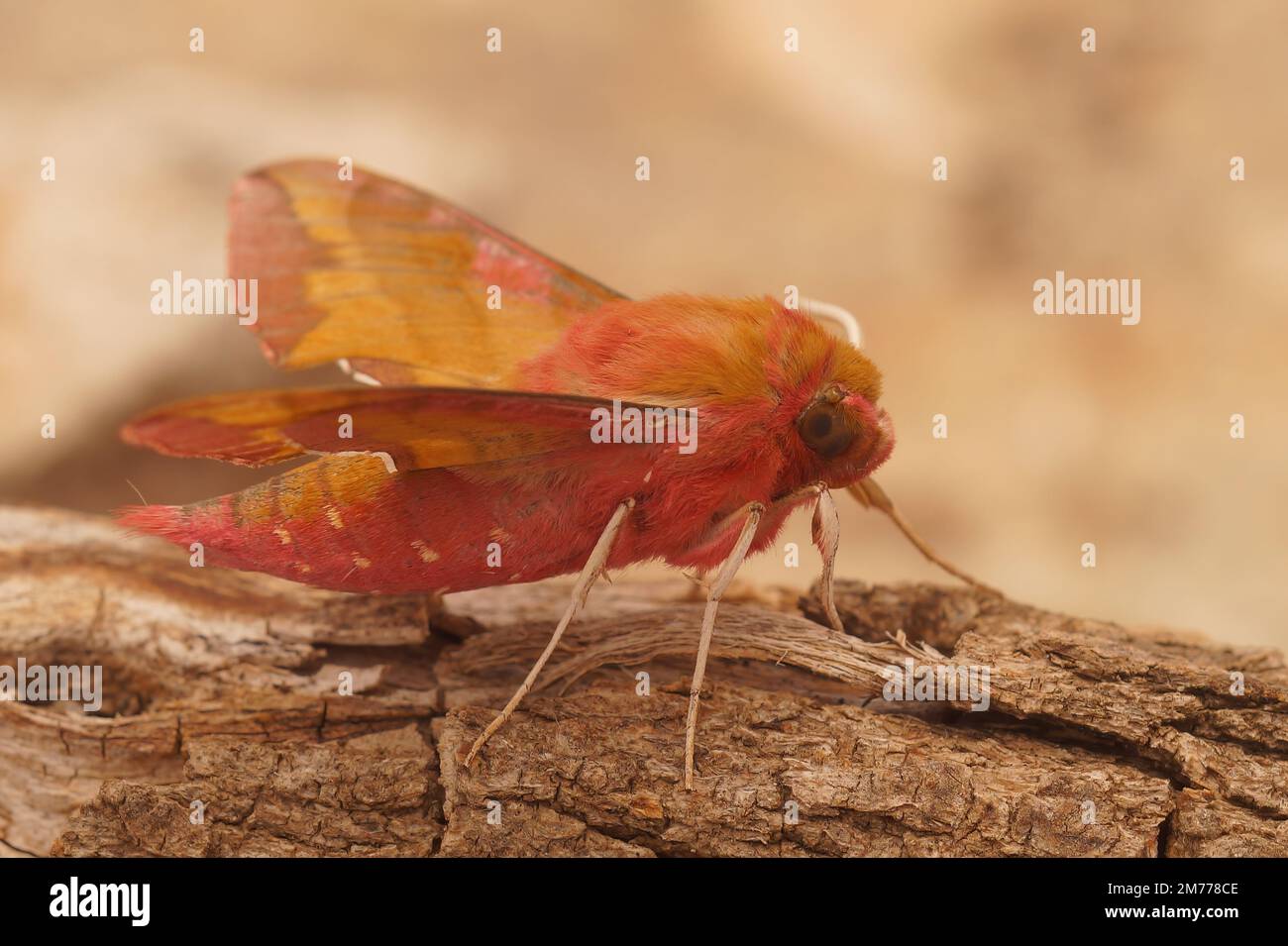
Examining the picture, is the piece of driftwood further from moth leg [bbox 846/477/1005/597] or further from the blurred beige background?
the blurred beige background

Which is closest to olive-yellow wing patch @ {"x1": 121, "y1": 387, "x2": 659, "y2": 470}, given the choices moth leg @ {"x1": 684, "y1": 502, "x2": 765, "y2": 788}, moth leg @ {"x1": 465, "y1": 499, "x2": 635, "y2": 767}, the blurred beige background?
moth leg @ {"x1": 465, "y1": 499, "x2": 635, "y2": 767}

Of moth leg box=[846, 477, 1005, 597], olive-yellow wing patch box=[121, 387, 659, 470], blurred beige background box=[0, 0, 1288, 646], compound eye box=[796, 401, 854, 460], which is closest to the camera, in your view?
olive-yellow wing patch box=[121, 387, 659, 470]

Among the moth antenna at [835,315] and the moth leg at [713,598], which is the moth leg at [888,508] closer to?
the moth antenna at [835,315]

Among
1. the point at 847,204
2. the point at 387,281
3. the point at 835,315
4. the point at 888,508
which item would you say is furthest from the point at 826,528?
the point at 847,204

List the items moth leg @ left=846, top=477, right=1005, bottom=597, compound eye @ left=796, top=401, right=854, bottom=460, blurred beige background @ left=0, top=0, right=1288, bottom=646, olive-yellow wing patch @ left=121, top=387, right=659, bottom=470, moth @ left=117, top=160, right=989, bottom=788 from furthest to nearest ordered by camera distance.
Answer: blurred beige background @ left=0, top=0, right=1288, bottom=646, moth leg @ left=846, top=477, right=1005, bottom=597, compound eye @ left=796, top=401, right=854, bottom=460, moth @ left=117, top=160, right=989, bottom=788, olive-yellow wing patch @ left=121, top=387, right=659, bottom=470

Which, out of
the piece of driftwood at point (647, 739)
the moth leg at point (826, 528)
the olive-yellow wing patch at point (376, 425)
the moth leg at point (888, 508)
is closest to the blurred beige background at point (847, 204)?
the moth leg at point (888, 508)

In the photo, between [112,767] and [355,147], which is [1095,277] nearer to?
[355,147]
